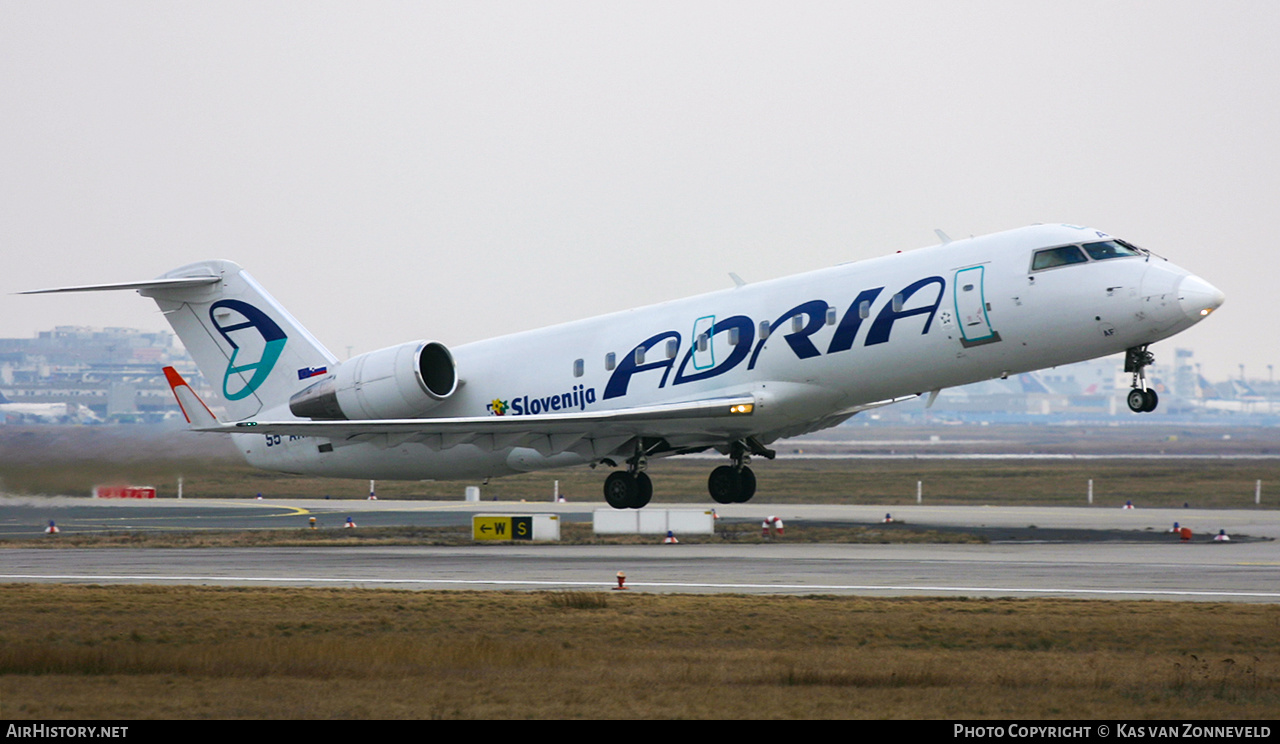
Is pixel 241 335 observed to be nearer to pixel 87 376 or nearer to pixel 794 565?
pixel 794 565

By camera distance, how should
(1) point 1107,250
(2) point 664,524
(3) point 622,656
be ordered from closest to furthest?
(3) point 622,656
(1) point 1107,250
(2) point 664,524

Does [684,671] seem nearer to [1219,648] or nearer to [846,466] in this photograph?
[1219,648]

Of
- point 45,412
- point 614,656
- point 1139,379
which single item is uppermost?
point 45,412

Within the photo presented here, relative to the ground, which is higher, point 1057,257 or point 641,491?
point 1057,257

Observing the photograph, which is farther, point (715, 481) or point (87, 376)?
point (87, 376)

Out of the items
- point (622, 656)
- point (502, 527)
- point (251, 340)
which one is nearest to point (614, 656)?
point (622, 656)

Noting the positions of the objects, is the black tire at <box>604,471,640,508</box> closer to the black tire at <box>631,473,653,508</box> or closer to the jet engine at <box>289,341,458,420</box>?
the black tire at <box>631,473,653,508</box>

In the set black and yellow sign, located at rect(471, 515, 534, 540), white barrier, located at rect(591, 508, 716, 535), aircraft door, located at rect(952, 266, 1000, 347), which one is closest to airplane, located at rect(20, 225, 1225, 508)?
aircraft door, located at rect(952, 266, 1000, 347)

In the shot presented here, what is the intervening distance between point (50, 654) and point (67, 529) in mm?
27894

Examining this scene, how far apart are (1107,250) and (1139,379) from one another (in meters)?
2.38

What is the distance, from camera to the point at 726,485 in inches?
1179

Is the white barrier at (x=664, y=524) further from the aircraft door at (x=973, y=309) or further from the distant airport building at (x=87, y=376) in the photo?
the distant airport building at (x=87, y=376)
